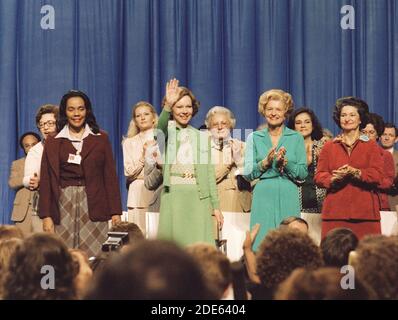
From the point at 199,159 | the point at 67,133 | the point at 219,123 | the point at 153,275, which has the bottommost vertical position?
the point at 153,275

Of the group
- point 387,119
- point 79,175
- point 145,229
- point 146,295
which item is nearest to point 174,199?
point 79,175

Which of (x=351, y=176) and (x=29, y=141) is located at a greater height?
(x=29, y=141)

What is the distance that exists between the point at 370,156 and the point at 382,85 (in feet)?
7.22

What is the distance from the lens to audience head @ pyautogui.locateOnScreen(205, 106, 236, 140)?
5285 mm

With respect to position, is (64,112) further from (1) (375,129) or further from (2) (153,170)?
(1) (375,129)

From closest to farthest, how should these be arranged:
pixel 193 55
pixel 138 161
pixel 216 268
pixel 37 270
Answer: pixel 37 270, pixel 216 268, pixel 138 161, pixel 193 55

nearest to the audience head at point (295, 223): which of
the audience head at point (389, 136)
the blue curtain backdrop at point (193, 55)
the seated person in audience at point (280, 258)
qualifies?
the seated person in audience at point (280, 258)

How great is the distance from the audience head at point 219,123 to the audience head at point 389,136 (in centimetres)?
138

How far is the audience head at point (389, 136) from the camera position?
6043 millimetres

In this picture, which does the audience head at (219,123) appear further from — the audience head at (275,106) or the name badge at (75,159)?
the name badge at (75,159)

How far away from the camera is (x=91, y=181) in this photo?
4.36 metres

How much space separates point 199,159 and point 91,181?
619 mm

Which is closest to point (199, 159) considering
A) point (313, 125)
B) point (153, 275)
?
point (313, 125)

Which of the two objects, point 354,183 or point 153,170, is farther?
point 153,170
